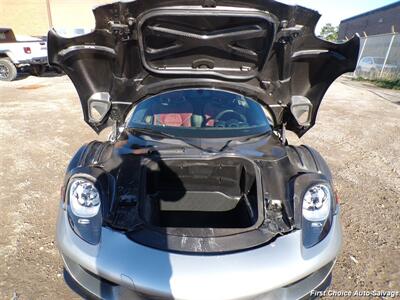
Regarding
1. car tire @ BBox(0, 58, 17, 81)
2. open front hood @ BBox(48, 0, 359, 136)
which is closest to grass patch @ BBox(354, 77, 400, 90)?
open front hood @ BBox(48, 0, 359, 136)

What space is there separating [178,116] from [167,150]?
1.90 ft

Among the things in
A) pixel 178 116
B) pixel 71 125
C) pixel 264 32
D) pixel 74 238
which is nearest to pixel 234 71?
pixel 264 32

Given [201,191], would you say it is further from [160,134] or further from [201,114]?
[201,114]

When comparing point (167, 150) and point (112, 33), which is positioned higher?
point (112, 33)

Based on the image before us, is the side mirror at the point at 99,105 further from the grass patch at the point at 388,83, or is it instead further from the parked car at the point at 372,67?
the parked car at the point at 372,67

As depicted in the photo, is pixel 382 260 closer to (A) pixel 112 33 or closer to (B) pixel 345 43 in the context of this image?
(B) pixel 345 43

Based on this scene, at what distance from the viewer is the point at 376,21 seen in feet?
117

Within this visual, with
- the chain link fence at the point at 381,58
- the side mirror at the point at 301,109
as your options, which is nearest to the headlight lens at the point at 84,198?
the side mirror at the point at 301,109

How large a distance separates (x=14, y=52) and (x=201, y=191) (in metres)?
12.2

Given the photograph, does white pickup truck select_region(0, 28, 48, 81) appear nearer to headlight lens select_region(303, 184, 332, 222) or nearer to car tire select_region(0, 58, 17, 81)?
car tire select_region(0, 58, 17, 81)

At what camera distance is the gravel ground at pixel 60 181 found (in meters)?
2.51

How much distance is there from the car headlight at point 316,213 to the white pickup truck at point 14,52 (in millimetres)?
12748

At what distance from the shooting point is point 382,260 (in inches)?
108

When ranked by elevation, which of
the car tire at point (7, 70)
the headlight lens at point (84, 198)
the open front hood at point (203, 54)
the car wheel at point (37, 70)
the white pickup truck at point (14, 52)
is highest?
the open front hood at point (203, 54)
